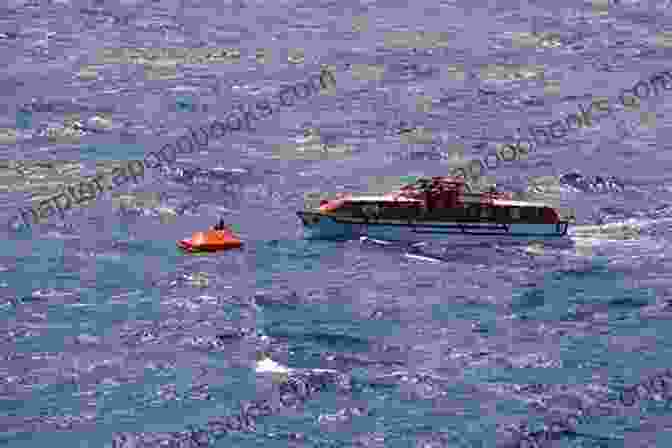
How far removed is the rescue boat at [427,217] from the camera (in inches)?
4419

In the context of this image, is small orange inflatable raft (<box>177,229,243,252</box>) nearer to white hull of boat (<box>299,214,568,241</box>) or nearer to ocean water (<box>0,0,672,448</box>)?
ocean water (<box>0,0,672,448</box>)

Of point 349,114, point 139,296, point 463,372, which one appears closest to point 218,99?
point 349,114

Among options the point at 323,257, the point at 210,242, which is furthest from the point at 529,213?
the point at 210,242

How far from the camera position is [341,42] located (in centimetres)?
17412

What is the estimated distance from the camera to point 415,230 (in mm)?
113062

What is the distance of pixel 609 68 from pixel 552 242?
185 ft

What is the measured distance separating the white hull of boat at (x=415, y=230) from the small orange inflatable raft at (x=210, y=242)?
581 cm

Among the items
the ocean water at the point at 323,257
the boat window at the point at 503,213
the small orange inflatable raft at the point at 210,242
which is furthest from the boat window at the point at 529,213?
the small orange inflatable raft at the point at 210,242

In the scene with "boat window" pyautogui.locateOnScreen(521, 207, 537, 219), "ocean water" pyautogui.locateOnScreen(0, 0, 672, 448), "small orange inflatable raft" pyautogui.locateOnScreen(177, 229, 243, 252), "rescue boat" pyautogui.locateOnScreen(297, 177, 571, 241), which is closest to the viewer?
"ocean water" pyautogui.locateOnScreen(0, 0, 672, 448)

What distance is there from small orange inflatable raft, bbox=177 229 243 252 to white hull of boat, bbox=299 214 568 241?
5811mm

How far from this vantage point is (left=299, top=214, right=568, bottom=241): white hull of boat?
112 m

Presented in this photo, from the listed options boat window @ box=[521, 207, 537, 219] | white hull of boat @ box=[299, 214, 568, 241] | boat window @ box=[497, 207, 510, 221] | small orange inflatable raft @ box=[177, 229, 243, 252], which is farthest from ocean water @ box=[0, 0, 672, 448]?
boat window @ box=[521, 207, 537, 219]

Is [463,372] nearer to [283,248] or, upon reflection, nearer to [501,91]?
[283,248]

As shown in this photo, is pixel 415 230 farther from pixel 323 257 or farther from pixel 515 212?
pixel 323 257
